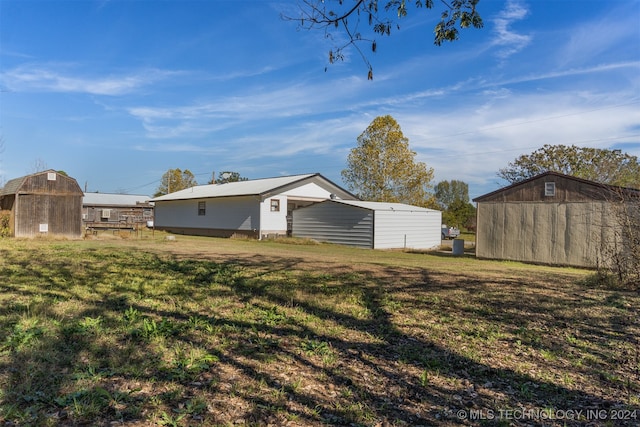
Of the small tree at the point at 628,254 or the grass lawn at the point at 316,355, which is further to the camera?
the small tree at the point at 628,254

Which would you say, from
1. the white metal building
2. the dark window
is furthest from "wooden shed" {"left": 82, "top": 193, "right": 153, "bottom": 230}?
the dark window

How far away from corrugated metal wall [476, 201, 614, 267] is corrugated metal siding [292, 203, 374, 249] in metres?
5.84

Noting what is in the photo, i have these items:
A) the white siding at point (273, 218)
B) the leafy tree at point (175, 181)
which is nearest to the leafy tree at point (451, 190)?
the leafy tree at point (175, 181)

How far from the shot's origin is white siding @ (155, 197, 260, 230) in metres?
27.6

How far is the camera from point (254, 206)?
27.2m

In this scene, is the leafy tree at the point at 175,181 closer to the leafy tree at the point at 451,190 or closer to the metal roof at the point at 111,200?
the metal roof at the point at 111,200

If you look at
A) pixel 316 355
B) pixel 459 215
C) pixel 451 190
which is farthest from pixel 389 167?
pixel 451 190

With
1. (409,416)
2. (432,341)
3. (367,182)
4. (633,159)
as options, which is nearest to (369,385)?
(409,416)

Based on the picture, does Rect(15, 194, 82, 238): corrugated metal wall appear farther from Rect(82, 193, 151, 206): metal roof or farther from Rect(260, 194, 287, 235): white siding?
Rect(82, 193, 151, 206): metal roof

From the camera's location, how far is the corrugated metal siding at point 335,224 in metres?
23.4

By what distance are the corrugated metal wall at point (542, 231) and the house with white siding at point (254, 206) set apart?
12.2 meters

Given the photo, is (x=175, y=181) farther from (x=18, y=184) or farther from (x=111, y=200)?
(x=18, y=184)

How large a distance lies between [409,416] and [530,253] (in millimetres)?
18616

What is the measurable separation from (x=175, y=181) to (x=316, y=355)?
57.8 metres
